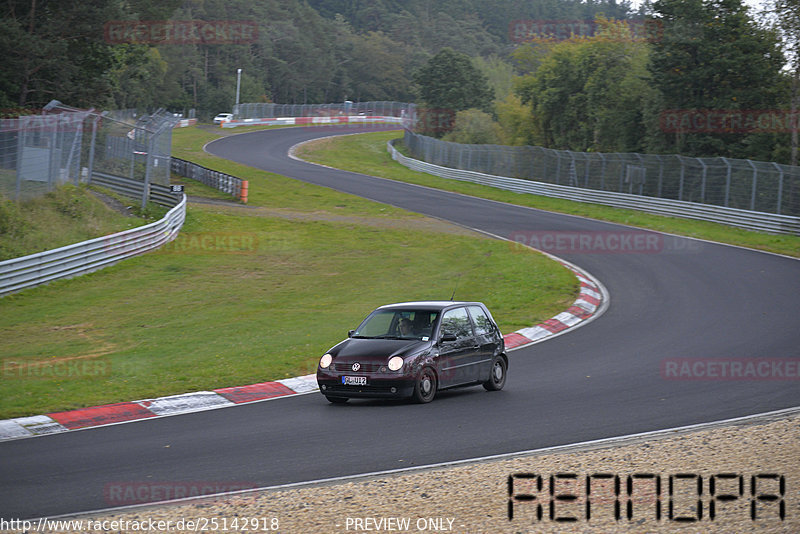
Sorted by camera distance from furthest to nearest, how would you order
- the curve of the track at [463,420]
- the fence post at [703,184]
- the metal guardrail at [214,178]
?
the metal guardrail at [214,178] → the fence post at [703,184] → the curve of the track at [463,420]

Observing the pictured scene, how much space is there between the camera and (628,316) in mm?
19484

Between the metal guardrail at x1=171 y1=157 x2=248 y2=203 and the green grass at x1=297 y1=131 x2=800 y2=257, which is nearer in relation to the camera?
the green grass at x1=297 y1=131 x2=800 y2=257

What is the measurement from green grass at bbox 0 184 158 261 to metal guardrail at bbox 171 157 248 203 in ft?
46.7

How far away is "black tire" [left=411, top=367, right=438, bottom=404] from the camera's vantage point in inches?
453

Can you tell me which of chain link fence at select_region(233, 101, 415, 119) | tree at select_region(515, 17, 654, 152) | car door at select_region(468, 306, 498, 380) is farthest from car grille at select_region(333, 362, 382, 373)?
chain link fence at select_region(233, 101, 415, 119)

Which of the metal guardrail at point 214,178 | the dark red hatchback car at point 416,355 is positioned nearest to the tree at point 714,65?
the metal guardrail at point 214,178

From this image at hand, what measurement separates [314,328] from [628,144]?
37.4 metres

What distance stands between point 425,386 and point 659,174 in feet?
99.7

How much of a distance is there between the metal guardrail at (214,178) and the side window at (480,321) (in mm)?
30512

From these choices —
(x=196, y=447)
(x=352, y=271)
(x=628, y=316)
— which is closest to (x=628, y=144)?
(x=352, y=271)

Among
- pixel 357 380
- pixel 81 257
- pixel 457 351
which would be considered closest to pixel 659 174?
pixel 81 257

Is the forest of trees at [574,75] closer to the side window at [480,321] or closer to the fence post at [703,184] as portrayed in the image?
the fence post at [703,184]

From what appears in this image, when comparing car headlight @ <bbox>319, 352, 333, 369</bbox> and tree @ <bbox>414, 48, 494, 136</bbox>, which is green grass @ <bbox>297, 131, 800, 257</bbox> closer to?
tree @ <bbox>414, 48, 494, 136</bbox>

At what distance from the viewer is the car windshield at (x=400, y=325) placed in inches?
480
